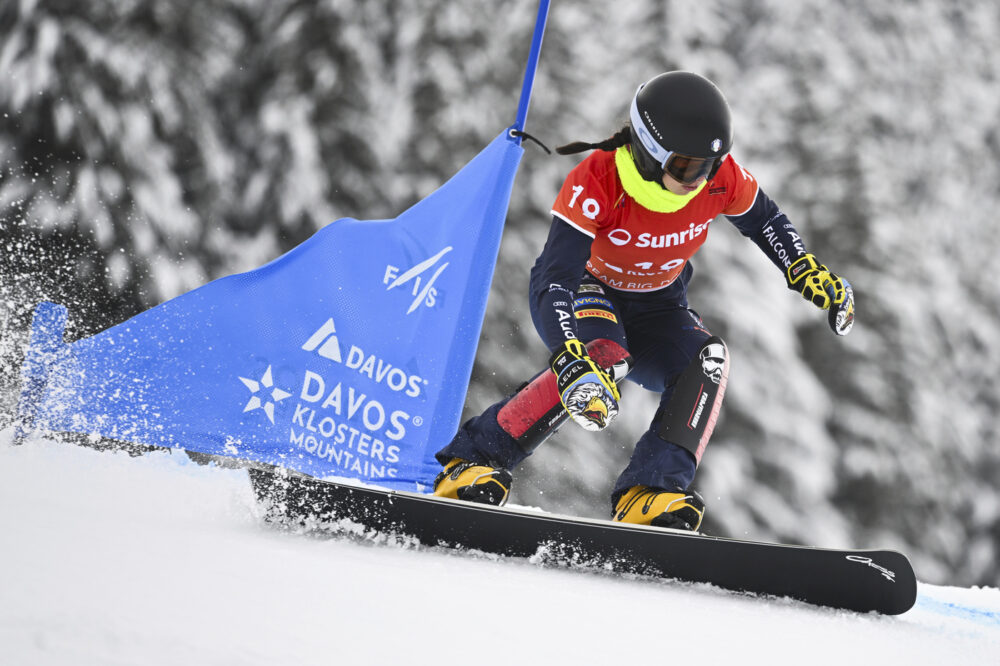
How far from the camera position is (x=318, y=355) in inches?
96.7

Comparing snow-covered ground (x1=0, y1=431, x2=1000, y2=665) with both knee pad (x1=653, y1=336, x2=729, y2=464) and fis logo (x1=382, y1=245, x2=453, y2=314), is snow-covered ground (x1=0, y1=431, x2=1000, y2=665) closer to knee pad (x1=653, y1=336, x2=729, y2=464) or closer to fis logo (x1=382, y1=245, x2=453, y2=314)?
knee pad (x1=653, y1=336, x2=729, y2=464)

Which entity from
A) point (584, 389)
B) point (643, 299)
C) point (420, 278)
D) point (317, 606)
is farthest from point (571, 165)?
point (317, 606)

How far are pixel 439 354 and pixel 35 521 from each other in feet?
4.68

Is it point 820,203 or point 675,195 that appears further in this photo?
point 820,203

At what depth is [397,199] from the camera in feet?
14.8

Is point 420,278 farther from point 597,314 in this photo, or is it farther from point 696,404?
point 696,404

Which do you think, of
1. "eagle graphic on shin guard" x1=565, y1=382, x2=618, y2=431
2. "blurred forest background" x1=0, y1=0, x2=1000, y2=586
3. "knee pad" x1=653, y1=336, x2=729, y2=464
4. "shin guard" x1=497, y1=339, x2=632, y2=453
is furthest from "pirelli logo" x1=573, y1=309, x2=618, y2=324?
"blurred forest background" x1=0, y1=0, x2=1000, y2=586

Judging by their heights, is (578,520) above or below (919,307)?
below

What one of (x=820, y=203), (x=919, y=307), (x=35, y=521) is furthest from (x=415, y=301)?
(x=919, y=307)

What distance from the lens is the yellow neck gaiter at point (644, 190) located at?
2064 mm

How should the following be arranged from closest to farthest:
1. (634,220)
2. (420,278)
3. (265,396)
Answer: (634,220) → (265,396) → (420,278)

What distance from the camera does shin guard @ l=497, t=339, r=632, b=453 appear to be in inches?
83.7

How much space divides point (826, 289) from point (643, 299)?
475 millimetres

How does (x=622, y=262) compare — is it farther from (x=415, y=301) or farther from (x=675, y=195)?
(x=415, y=301)
